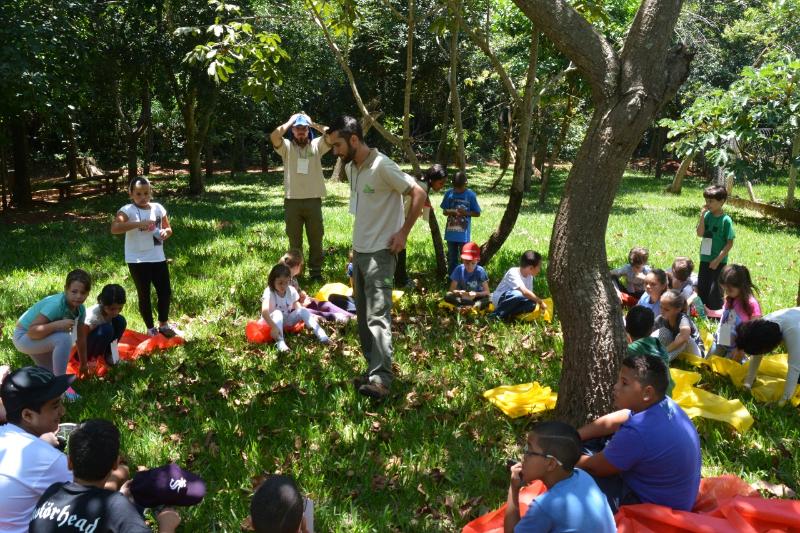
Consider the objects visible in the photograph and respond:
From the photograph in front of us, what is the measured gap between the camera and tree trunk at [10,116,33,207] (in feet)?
57.3

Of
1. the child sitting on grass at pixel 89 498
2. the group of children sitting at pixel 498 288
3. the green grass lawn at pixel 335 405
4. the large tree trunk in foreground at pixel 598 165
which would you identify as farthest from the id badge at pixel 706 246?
the child sitting on grass at pixel 89 498

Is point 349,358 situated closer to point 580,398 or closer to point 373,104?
point 580,398

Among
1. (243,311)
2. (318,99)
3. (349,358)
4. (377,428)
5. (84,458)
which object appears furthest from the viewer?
(318,99)

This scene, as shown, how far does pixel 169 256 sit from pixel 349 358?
16.1 ft

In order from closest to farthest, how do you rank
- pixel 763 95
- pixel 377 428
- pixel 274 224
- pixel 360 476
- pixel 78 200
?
pixel 360 476, pixel 377 428, pixel 763 95, pixel 274 224, pixel 78 200

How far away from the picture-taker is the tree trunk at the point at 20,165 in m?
17.5

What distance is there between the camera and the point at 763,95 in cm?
1107

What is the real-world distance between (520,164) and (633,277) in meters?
1.95

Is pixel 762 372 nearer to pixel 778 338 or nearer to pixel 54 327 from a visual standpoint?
pixel 778 338

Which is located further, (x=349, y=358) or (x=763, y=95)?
(x=763, y=95)

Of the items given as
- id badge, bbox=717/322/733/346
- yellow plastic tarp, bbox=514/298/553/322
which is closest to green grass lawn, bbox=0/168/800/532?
yellow plastic tarp, bbox=514/298/553/322

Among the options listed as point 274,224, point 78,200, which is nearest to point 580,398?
point 274,224

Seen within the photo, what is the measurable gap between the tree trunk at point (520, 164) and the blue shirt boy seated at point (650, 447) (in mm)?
4917

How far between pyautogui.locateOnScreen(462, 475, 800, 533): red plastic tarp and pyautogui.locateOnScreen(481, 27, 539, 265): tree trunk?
5.05 meters
